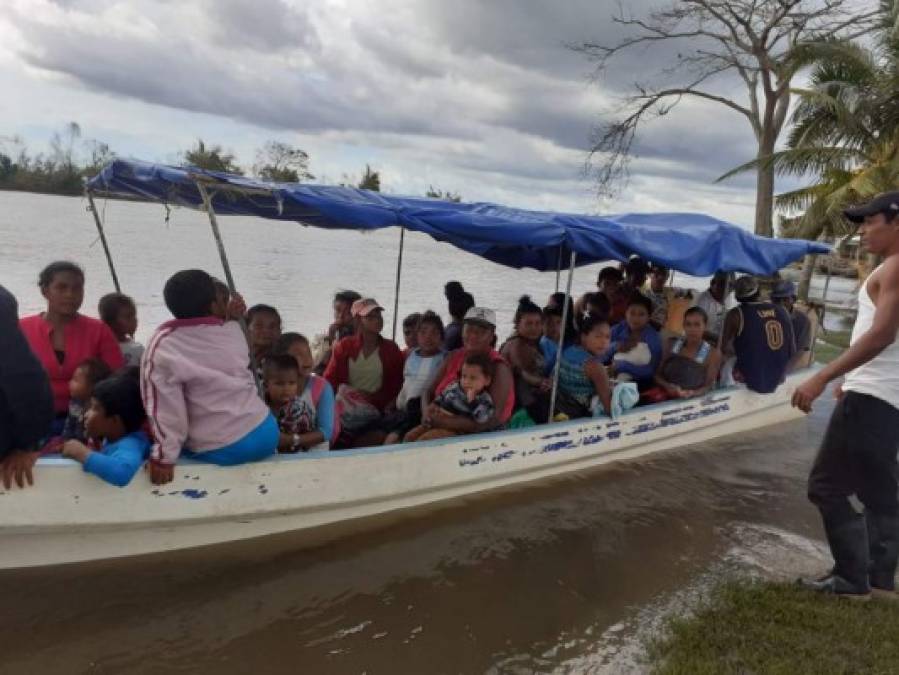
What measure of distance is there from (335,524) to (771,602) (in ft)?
8.13

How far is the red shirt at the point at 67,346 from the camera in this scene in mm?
3713

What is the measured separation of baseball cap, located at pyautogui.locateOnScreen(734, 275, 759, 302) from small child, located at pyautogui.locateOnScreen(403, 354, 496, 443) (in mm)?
3111

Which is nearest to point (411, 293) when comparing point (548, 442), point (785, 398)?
point (785, 398)

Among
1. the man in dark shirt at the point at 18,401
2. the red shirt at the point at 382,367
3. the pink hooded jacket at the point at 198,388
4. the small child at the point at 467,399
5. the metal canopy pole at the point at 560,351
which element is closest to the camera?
the man in dark shirt at the point at 18,401

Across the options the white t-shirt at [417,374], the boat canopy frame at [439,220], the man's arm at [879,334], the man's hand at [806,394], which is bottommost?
the white t-shirt at [417,374]

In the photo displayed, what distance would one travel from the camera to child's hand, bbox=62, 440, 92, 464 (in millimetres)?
3008

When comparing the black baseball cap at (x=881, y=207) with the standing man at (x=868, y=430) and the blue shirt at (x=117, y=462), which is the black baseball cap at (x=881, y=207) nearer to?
the standing man at (x=868, y=430)

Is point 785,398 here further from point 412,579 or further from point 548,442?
point 412,579

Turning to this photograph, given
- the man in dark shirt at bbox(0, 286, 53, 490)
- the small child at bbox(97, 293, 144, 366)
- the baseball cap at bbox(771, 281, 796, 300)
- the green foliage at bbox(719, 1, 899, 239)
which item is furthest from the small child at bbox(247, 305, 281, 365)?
the green foliage at bbox(719, 1, 899, 239)

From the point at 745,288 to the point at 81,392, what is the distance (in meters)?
5.54

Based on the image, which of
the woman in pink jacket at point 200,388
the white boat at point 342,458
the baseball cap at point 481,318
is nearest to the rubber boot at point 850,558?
the white boat at point 342,458

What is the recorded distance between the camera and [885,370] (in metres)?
3.03

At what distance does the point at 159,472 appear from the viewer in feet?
10.3

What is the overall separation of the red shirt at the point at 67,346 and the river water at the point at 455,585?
101 centimetres
